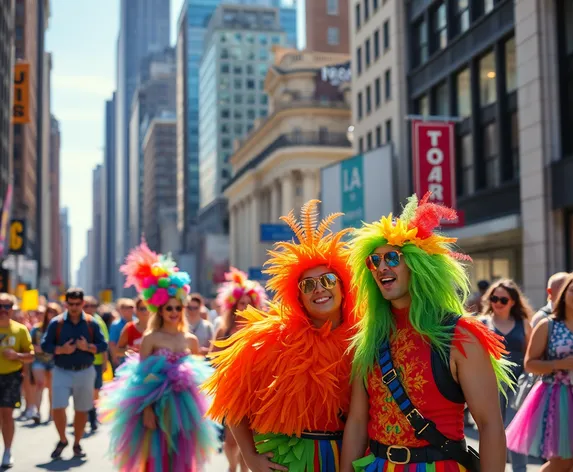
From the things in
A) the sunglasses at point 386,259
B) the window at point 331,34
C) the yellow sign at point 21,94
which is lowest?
the sunglasses at point 386,259

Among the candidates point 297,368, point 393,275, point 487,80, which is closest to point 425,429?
point 393,275

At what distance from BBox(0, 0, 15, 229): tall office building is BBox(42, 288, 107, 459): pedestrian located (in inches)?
1762

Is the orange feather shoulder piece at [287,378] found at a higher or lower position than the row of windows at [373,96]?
lower

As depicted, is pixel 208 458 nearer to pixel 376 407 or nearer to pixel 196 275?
pixel 376 407

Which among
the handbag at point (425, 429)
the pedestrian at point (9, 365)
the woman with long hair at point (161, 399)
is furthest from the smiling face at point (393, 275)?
the pedestrian at point (9, 365)

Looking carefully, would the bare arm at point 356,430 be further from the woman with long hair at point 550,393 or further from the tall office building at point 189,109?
the tall office building at point 189,109

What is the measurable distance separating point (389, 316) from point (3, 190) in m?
56.2

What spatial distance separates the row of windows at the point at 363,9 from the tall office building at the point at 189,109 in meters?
81.2

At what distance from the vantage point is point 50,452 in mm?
11055

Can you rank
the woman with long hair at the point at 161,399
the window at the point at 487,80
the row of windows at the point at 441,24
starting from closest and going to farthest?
the woman with long hair at the point at 161,399, the window at the point at 487,80, the row of windows at the point at 441,24

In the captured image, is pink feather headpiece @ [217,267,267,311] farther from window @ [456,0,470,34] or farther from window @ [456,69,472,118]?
window @ [456,0,470,34]

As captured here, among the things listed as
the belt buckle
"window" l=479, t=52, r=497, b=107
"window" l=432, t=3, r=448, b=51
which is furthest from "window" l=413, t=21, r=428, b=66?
the belt buckle

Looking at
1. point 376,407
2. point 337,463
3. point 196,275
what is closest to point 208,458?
point 337,463

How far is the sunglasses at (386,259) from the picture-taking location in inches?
152
